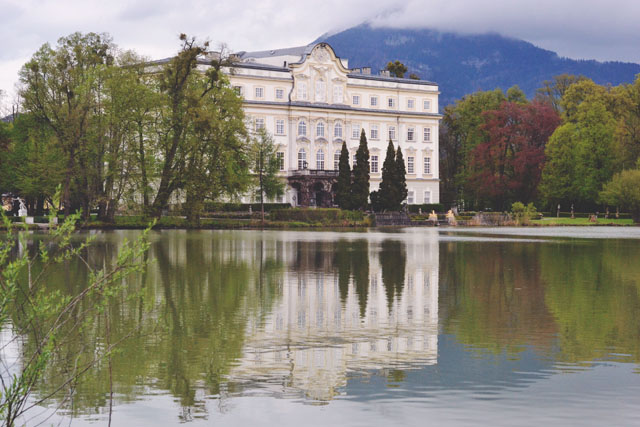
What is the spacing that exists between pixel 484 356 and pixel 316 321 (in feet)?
10.9

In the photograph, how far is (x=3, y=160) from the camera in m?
55.9

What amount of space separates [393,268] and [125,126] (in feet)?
101

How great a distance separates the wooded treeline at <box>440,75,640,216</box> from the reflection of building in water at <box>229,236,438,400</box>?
52.0m

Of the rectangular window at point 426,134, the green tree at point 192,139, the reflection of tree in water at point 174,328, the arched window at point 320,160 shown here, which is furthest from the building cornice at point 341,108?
the reflection of tree in water at point 174,328

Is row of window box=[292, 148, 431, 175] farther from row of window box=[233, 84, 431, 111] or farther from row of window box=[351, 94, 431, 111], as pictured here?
row of window box=[351, 94, 431, 111]

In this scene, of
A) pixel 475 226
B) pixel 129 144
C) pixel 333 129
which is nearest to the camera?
pixel 129 144

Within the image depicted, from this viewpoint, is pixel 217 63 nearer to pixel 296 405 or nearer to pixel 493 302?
pixel 493 302

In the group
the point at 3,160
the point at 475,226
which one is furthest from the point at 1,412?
the point at 475,226

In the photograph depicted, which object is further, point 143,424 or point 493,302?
point 493,302

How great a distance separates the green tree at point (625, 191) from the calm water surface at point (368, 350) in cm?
4722

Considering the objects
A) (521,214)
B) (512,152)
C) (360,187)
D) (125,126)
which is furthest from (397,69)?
(125,126)

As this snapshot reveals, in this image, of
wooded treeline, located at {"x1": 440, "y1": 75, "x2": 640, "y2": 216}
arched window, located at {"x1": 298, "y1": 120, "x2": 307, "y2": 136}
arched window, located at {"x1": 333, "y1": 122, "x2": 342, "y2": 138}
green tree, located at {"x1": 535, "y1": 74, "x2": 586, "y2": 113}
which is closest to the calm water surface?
wooded treeline, located at {"x1": 440, "y1": 75, "x2": 640, "y2": 216}

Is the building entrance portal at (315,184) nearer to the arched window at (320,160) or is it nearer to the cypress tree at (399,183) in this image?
the arched window at (320,160)

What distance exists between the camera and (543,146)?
8456 centimetres
